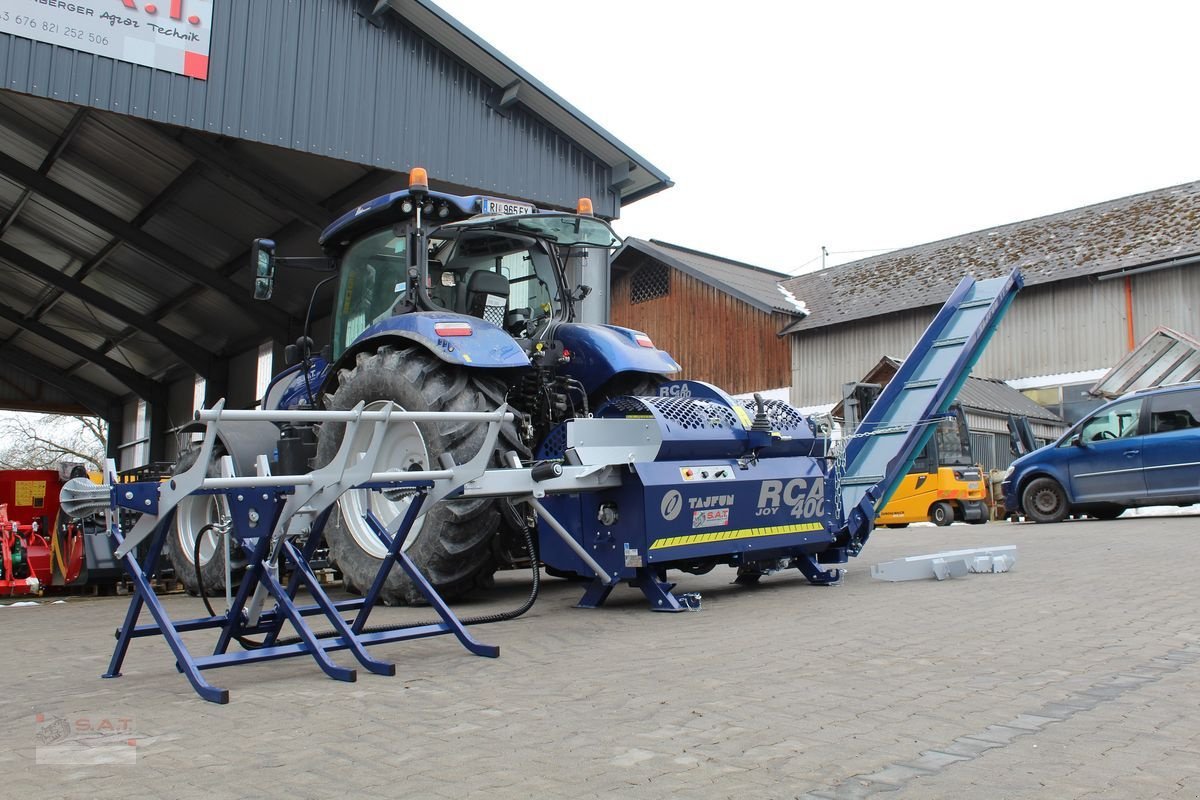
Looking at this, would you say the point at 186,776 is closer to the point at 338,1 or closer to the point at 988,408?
the point at 338,1

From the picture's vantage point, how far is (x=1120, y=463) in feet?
48.7

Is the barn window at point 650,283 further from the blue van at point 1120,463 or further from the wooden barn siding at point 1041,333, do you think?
the blue van at point 1120,463

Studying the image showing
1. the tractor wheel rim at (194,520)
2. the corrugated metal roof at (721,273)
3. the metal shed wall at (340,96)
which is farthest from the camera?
the corrugated metal roof at (721,273)

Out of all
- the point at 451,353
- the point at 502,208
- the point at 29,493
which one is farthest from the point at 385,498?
the point at 29,493

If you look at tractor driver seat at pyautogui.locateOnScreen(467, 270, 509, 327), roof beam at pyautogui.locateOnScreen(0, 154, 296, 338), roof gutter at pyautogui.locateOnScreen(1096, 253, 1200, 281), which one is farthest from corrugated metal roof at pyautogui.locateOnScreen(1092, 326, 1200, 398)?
tractor driver seat at pyautogui.locateOnScreen(467, 270, 509, 327)

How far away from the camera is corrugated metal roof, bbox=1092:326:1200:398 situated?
2139cm

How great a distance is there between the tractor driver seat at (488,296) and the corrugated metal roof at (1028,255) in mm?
22818

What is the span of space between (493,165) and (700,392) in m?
6.54

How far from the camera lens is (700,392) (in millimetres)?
7414

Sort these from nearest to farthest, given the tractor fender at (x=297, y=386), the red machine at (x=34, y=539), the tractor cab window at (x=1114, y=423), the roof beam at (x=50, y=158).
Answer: the tractor fender at (x=297, y=386)
the red machine at (x=34, y=539)
the roof beam at (x=50, y=158)
the tractor cab window at (x=1114, y=423)

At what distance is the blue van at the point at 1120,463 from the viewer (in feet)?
46.7

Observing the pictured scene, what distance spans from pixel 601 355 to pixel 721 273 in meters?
27.7

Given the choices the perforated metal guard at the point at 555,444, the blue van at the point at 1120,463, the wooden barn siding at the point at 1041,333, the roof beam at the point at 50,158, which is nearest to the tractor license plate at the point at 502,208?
the perforated metal guard at the point at 555,444

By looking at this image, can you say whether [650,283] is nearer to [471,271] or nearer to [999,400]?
[999,400]
